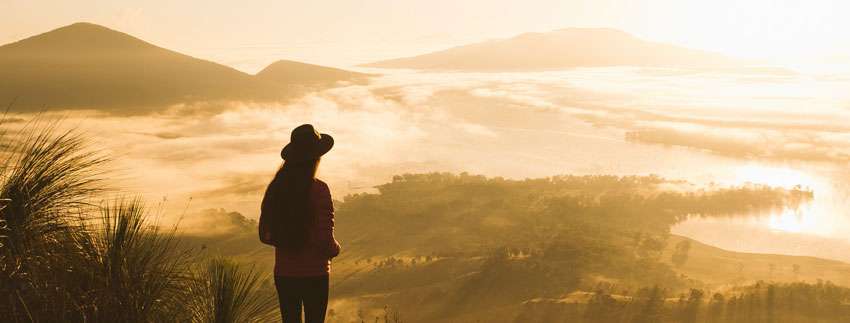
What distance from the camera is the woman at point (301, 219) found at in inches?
168

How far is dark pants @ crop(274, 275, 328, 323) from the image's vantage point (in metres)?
4.47

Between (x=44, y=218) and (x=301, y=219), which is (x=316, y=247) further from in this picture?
(x=44, y=218)

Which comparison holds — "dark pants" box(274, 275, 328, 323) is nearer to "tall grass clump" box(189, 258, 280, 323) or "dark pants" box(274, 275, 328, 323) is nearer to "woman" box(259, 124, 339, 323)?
"woman" box(259, 124, 339, 323)

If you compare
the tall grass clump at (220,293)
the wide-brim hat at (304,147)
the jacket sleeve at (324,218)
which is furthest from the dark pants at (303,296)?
the wide-brim hat at (304,147)

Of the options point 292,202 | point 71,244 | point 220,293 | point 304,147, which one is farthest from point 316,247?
point 71,244

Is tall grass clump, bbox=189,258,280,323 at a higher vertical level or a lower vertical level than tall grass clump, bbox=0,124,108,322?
lower

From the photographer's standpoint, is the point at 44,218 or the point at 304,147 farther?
the point at 44,218

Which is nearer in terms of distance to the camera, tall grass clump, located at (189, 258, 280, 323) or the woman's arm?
the woman's arm

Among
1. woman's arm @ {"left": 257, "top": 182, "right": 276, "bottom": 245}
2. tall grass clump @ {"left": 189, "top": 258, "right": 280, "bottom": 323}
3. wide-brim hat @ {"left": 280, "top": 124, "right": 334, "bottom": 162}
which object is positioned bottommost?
tall grass clump @ {"left": 189, "top": 258, "right": 280, "bottom": 323}

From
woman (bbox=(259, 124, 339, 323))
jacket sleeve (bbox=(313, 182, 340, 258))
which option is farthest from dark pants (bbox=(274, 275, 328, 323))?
jacket sleeve (bbox=(313, 182, 340, 258))

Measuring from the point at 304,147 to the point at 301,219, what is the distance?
45 centimetres

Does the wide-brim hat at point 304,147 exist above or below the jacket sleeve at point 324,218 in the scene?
above

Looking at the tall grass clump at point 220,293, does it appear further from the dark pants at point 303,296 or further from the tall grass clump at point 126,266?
the dark pants at point 303,296

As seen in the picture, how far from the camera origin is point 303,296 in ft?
14.8
